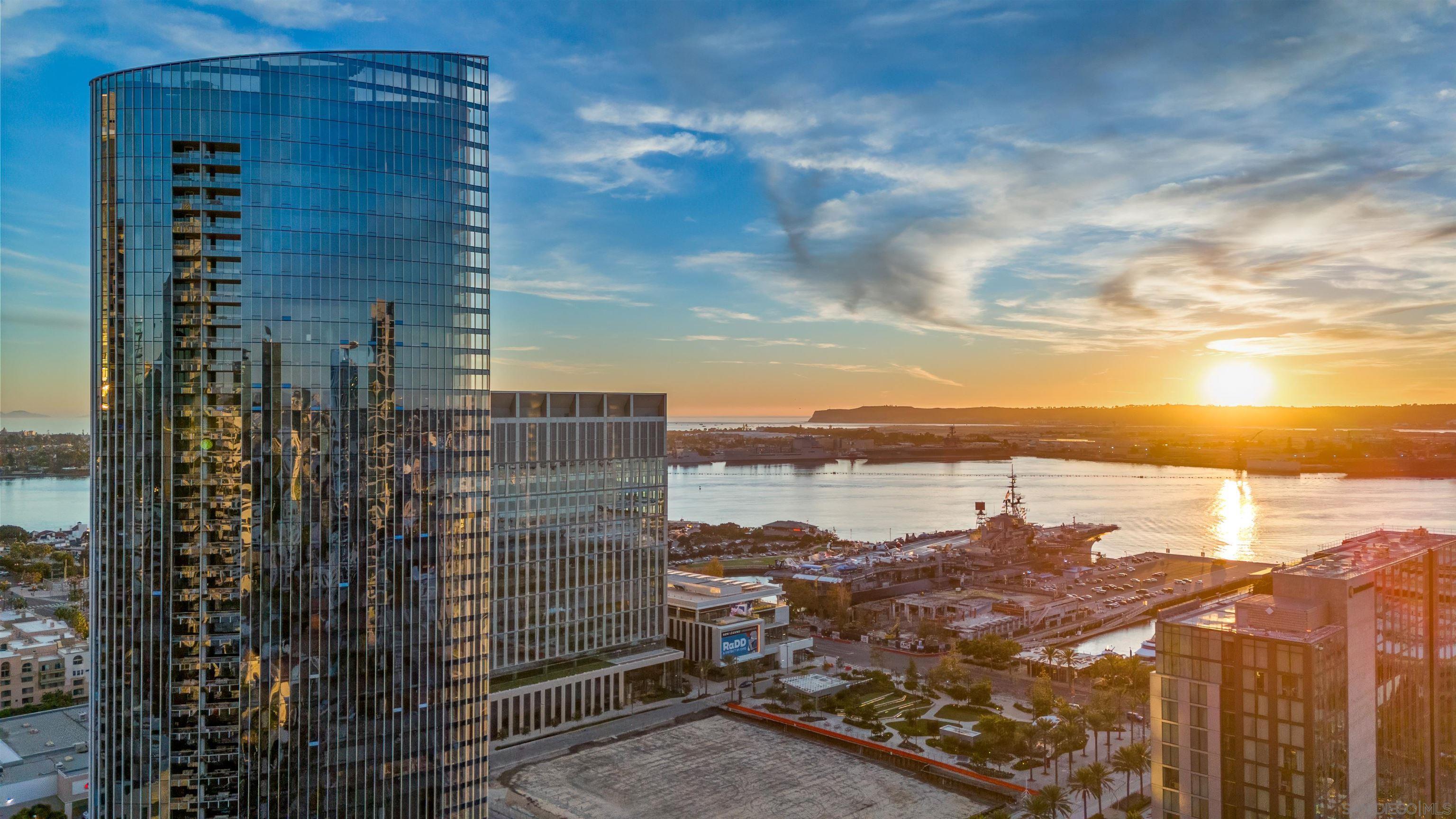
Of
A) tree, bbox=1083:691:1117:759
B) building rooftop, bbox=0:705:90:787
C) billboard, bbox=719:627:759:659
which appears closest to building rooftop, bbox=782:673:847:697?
billboard, bbox=719:627:759:659

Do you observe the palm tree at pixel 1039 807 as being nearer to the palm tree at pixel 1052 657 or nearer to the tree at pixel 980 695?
the tree at pixel 980 695

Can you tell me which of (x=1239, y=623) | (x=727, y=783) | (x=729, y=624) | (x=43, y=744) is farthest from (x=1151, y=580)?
(x=43, y=744)

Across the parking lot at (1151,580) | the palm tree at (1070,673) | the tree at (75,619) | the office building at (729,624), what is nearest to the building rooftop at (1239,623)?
the palm tree at (1070,673)

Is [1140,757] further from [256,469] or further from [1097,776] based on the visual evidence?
[256,469]

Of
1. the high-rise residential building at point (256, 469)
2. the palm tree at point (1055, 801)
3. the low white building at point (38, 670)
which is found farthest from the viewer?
the low white building at point (38, 670)

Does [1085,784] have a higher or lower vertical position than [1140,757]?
lower

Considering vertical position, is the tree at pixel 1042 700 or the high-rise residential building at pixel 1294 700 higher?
the high-rise residential building at pixel 1294 700

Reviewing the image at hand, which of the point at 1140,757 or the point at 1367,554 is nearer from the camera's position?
the point at 1367,554
